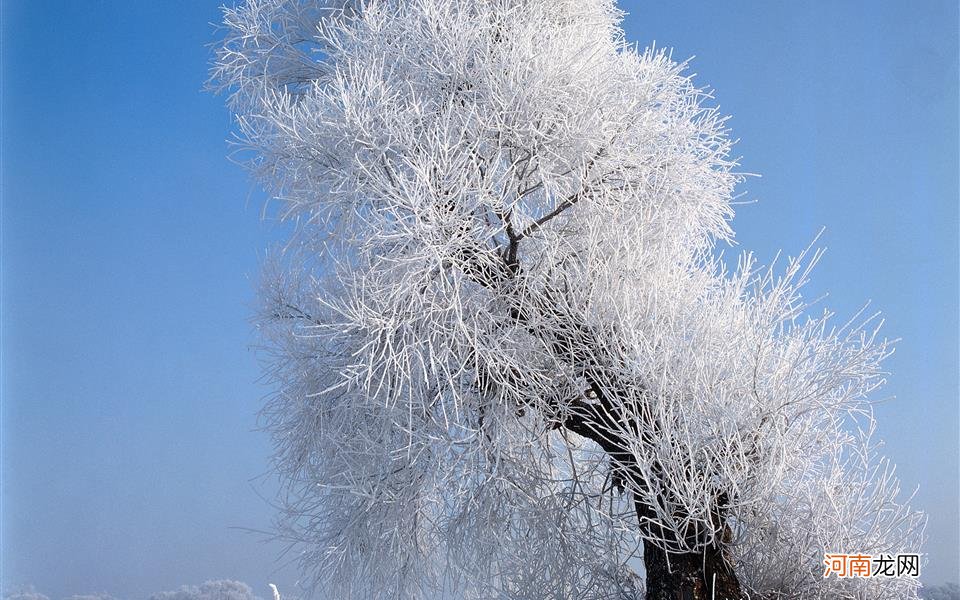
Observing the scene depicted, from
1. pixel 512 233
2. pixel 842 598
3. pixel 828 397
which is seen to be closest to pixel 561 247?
pixel 512 233

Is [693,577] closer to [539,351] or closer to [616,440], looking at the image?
[616,440]

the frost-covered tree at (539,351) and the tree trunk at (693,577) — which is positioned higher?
the frost-covered tree at (539,351)

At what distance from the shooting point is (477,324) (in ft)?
15.9

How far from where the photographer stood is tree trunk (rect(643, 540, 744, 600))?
4.75 metres

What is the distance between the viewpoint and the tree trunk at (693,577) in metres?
4.75

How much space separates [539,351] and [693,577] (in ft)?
4.87

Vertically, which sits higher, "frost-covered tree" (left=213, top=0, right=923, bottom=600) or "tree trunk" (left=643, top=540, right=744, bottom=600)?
"frost-covered tree" (left=213, top=0, right=923, bottom=600)

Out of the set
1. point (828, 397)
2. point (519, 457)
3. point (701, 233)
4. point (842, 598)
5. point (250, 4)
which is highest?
point (250, 4)

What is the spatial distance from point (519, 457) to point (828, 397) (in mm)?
1791

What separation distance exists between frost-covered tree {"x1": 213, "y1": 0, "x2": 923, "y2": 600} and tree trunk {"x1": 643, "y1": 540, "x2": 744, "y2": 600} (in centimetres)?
1

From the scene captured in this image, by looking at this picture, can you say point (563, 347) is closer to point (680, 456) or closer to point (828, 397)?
point (680, 456)

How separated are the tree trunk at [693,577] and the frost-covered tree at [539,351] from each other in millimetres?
13

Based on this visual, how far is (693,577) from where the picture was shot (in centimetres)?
476

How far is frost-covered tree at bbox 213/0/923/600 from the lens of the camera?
475cm
